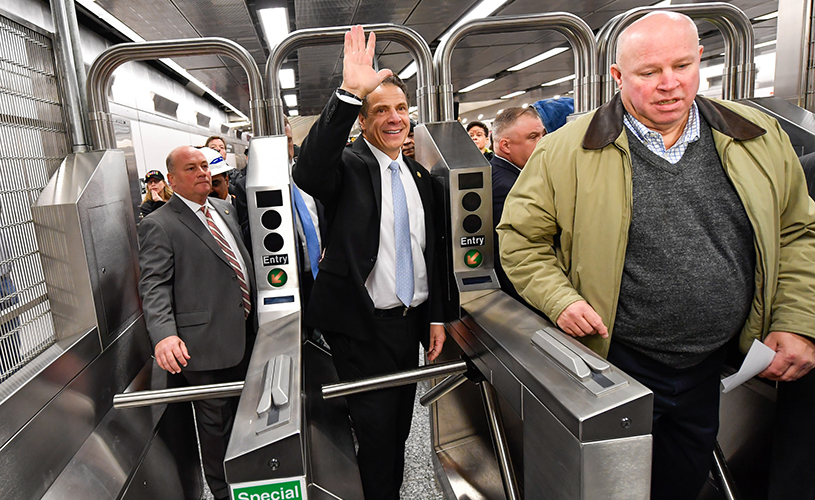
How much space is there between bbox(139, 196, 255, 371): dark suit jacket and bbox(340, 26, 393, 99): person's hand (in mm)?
881

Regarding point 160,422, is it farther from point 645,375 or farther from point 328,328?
point 645,375

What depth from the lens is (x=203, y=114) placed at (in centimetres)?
887

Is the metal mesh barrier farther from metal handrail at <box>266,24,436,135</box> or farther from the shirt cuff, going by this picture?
the shirt cuff

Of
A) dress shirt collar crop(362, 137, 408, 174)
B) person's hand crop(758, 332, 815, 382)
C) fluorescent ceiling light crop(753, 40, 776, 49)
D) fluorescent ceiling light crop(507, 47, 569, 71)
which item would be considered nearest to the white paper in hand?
person's hand crop(758, 332, 815, 382)

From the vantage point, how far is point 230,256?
6.15 feet

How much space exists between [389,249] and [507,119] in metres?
0.95

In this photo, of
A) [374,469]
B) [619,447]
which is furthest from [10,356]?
[619,447]

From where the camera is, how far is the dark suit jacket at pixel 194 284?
174cm

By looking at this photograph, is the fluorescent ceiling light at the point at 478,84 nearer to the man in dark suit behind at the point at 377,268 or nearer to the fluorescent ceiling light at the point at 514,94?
the fluorescent ceiling light at the point at 514,94

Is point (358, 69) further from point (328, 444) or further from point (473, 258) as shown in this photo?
point (328, 444)

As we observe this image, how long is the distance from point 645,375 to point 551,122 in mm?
1654

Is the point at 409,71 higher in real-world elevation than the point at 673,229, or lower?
higher

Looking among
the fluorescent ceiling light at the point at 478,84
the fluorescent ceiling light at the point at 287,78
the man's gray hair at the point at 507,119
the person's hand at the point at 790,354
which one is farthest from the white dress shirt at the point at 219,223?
the fluorescent ceiling light at the point at 478,84

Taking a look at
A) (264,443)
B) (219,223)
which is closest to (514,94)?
(219,223)
